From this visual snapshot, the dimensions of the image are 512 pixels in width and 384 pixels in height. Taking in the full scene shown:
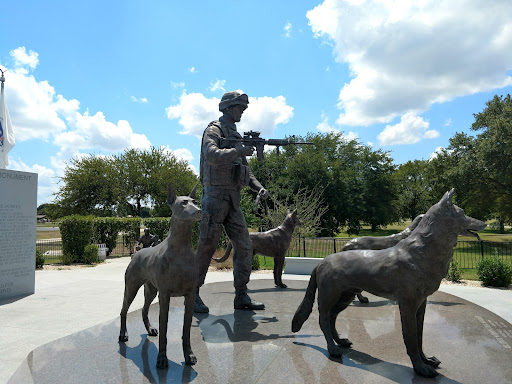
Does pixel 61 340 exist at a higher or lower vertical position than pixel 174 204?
lower

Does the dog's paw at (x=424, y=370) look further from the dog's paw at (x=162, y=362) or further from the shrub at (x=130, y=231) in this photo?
the shrub at (x=130, y=231)

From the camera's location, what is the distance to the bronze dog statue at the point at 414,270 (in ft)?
10.3

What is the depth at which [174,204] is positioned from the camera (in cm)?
347

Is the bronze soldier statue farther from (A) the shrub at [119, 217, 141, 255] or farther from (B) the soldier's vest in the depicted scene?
(A) the shrub at [119, 217, 141, 255]

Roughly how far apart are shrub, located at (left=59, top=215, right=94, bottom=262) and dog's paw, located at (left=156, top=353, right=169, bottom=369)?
13.9 metres

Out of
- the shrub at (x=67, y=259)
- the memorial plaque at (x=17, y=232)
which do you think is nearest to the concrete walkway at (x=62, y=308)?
the memorial plaque at (x=17, y=232)

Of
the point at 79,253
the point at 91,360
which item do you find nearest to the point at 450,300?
the point at 91,360

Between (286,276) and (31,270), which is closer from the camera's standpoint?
(31,270)

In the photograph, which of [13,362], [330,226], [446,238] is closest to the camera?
[446,238]

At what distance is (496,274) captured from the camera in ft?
29.1

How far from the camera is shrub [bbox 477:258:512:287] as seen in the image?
349 inches

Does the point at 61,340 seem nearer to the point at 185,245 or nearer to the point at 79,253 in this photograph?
the point at 185,245

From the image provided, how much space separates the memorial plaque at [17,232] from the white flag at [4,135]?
6.41m

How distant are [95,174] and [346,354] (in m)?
37.0
